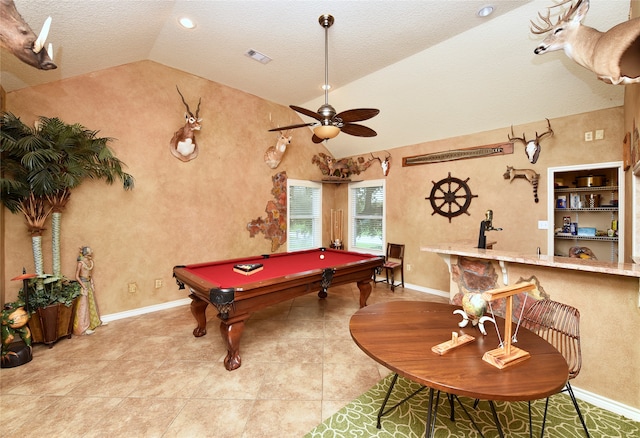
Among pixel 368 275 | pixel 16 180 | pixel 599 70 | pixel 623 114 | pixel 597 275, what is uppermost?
pixel 623 114

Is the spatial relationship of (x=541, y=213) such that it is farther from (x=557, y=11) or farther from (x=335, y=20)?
(x=335, y=20)

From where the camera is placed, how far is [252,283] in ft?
7.56

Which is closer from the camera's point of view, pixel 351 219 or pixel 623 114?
pixel 623 114

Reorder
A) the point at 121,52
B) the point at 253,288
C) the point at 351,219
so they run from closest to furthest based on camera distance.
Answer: the point at 253,288, the point at 121,52, the point at 351,219

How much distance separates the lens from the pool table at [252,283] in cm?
221

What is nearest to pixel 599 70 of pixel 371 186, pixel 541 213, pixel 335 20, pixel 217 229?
pixel 335 20

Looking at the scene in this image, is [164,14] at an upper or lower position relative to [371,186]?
upper

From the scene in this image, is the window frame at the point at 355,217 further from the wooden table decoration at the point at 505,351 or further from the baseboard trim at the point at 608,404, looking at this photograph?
the wooden table decoration at the point at 505,351

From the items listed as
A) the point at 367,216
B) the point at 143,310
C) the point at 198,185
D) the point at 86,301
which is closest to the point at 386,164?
the point at 367,216

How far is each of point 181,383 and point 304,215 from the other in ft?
12.7

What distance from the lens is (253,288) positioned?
87.9 inches

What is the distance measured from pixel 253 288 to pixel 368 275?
5.61ft

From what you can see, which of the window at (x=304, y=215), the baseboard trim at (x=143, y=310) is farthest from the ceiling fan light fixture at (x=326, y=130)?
the baseboard trim at (x=143, y=310)

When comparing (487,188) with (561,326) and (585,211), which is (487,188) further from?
(561,326)
